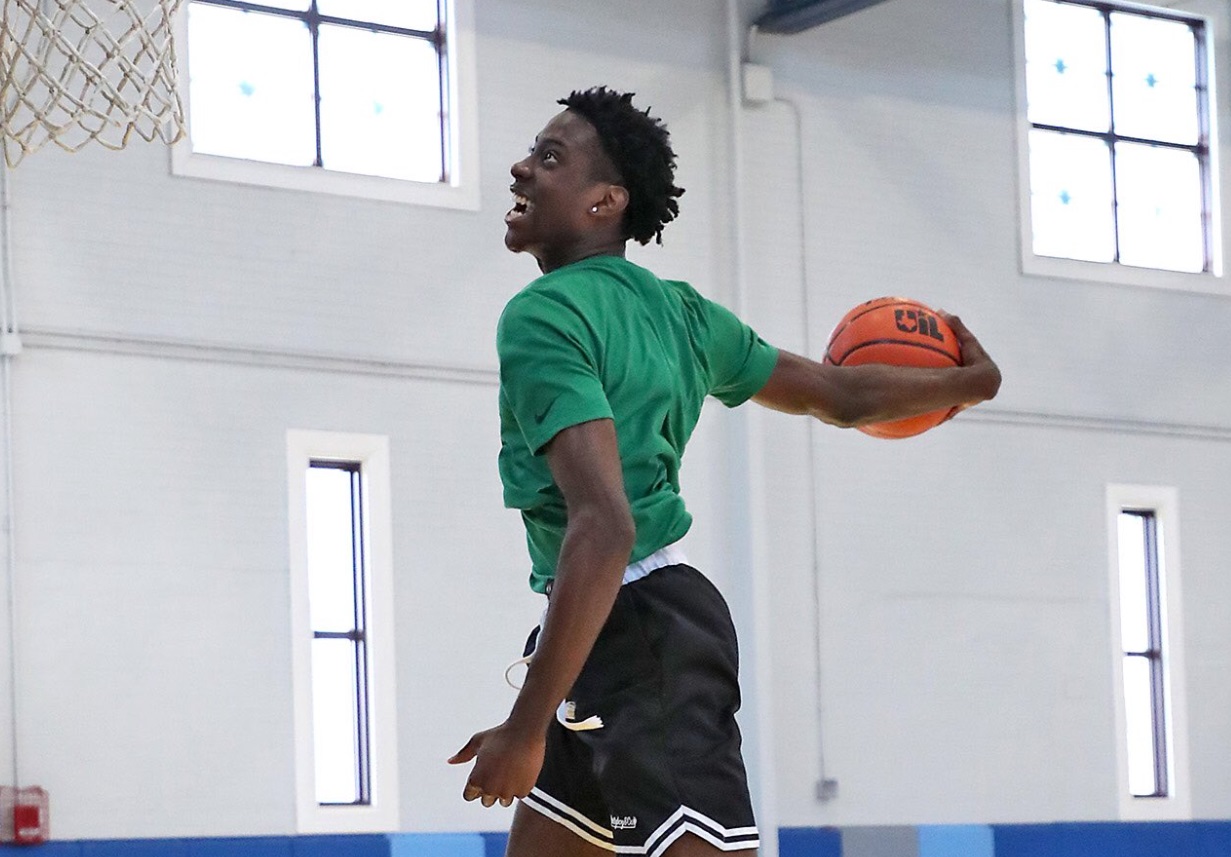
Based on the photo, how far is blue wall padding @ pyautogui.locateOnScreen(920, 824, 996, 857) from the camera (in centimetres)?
1114

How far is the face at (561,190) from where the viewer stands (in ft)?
10.2

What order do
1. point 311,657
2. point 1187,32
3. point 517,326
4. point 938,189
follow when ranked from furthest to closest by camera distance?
point 1187,32 < point 938,189 < point 311,657 < point 517,326

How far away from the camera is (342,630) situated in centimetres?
966

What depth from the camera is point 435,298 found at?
1006cm

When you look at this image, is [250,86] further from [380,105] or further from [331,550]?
[331,550]

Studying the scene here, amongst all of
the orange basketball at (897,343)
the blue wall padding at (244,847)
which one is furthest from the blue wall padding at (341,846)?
the orange basketball at (897,343)

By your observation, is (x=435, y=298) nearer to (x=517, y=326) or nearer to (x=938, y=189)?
(x=938, y=189)

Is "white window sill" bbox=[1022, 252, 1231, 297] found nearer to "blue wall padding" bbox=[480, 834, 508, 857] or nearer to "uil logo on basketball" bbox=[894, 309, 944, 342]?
"blue wall padding" bbox=[480, 834, 508, 857]

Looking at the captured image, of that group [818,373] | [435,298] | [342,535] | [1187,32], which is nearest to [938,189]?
[1187,32]

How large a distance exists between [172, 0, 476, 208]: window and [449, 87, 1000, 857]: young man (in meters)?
6.54

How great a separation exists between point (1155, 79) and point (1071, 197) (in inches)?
41.8

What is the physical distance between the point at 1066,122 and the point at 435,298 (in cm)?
445

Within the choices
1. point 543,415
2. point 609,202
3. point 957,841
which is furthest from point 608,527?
point 957,841

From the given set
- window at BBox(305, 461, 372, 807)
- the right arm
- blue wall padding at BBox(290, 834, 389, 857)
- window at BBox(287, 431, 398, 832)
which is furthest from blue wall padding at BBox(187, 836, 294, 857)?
the right arm
